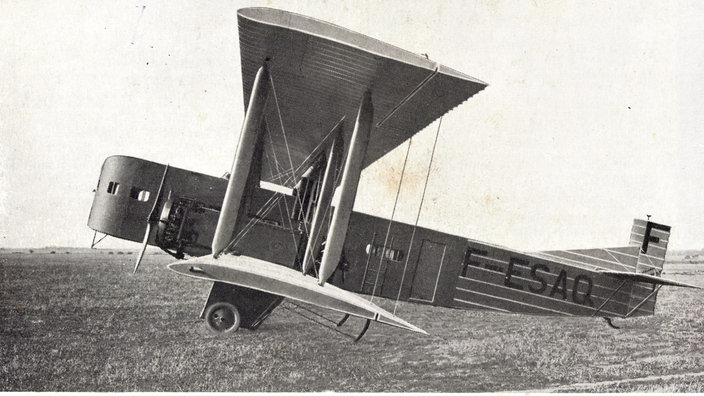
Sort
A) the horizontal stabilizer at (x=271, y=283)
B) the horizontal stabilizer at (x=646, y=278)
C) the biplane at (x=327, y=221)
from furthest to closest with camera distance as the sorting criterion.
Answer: the horizontal stabilizer at (x=646, y=278)
the biplane at (x=327, y=221)
the horizontal stabilizer at (x=271, y=283)

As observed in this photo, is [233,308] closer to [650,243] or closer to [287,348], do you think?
[287,348]

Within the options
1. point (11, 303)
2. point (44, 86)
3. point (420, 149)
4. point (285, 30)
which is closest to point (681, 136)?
point (420, 149)

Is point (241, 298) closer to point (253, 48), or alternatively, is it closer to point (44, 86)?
point (253, 48)

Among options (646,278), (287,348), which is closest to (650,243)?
(646,278)

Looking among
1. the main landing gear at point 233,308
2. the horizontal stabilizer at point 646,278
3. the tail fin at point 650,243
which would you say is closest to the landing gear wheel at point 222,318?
the main landing gear at point 233,308

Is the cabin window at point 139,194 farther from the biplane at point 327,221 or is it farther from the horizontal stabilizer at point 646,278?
the horizontal stabilizer at point 646,278

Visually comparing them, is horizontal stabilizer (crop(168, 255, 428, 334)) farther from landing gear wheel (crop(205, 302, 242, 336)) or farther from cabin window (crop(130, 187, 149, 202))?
cabin window (crop(130, 187, 149, 202))
